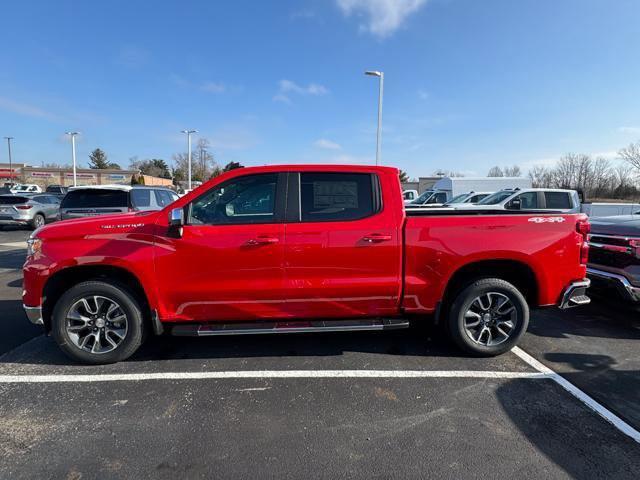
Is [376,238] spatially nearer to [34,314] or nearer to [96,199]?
[34,314]

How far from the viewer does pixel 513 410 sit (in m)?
3.01

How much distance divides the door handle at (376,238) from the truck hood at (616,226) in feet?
11.0

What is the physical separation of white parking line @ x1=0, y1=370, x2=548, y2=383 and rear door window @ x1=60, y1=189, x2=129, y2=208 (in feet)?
18.3

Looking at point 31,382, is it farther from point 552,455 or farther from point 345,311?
point 552,455

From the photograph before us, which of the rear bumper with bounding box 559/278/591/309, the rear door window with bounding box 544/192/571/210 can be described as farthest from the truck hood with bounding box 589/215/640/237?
the rear door window with bounding box 544/192/571/210

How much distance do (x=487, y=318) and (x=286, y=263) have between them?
2149 mm

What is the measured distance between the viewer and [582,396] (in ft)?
10.5

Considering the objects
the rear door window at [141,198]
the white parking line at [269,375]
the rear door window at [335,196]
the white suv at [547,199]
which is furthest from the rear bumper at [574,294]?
the white suv at [547,199]

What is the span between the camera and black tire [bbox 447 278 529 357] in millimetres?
3830

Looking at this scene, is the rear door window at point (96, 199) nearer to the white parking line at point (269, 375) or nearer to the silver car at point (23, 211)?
the white parking line at point (269, 375)

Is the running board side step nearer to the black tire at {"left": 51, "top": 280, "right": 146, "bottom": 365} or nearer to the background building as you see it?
the black tire at {"left": 51, "top": 280, "right": 146, "bottom": 365}

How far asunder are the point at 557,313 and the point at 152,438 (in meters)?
5.43

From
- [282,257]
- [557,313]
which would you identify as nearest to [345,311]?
[282,257]

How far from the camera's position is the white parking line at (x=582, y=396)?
2.76 meters
